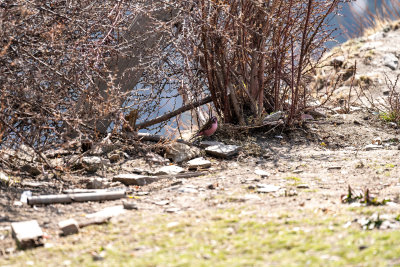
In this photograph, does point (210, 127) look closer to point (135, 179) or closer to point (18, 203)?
point (135, 179)

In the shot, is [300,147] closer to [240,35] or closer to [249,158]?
[249,158]

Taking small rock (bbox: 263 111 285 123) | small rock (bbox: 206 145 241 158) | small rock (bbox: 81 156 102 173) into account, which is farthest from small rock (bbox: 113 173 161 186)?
small rock (bbox: 263 111 285 123)

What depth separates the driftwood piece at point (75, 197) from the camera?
11.4 ft

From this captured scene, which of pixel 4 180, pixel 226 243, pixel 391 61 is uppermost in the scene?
pixel 391 61

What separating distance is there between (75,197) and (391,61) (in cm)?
1022

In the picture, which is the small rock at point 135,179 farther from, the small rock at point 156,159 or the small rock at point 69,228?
the small rock at point 69,228

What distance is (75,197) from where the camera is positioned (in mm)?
3586

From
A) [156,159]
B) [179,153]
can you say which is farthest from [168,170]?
[179,153]

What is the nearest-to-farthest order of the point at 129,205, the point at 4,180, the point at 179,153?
the point at 129,205, the point at 4,180, the point at 179,153

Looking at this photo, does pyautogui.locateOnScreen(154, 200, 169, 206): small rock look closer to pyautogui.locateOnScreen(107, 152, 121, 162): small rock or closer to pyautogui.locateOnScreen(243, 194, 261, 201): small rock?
pyautogui.locateOnScreen(243, 194, 261, 201): small rock

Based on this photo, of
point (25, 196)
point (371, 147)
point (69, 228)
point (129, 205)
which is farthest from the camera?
point (371, 147)

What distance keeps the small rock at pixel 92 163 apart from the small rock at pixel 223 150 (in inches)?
54.4

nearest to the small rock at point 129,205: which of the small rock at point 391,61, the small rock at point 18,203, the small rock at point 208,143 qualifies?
the small rock at point 18,203

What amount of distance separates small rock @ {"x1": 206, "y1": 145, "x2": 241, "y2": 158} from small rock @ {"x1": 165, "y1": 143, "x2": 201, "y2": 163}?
21 cm
